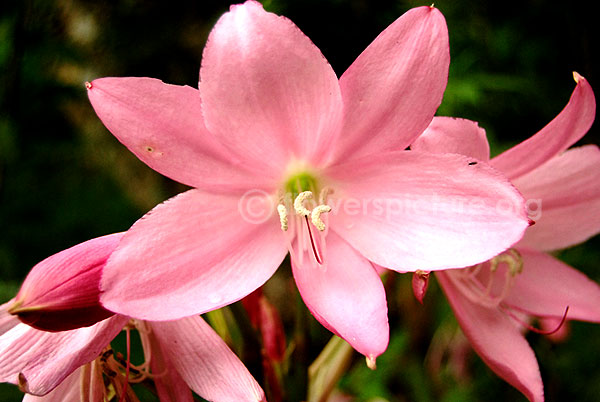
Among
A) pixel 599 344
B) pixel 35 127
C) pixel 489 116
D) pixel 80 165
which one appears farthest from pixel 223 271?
pixel 80 165

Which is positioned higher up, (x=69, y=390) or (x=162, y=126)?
(x=162, y=126)

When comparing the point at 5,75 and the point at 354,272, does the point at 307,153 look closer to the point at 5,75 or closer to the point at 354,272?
the point at 354,272

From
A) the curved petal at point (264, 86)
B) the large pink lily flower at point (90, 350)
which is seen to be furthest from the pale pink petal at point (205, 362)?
the curved petal at point (264, 86)

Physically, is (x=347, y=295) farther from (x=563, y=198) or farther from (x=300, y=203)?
(x=563, y=198)

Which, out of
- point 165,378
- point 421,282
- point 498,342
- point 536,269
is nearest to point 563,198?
point 536,269

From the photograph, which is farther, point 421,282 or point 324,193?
point 324,193
